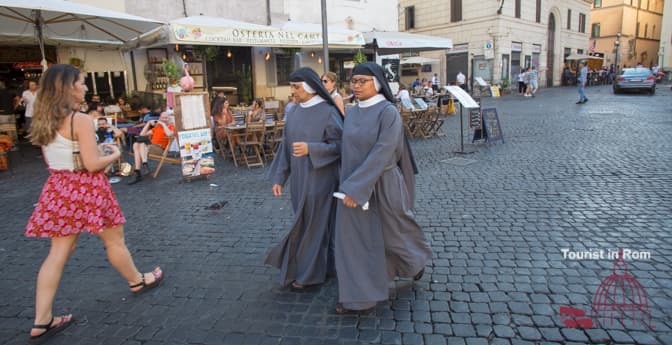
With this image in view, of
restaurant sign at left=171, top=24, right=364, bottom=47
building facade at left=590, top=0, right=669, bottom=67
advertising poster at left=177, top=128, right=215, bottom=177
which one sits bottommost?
advertising poster at left=177, top=128, right=215, bottom=177

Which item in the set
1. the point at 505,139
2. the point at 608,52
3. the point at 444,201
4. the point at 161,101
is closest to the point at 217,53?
the point at 161,101

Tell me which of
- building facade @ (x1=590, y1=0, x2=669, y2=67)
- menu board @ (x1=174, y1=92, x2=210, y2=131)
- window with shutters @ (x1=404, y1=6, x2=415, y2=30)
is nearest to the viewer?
menu board @ (x1=174, y1=92, x2=210, y2=131)

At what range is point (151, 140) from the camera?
877cm

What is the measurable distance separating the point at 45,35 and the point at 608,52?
52962mm

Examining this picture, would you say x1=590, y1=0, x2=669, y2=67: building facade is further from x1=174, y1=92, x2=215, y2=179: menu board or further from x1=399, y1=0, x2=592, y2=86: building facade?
x1=174, y1=92, x2=215, y2=179: menu board

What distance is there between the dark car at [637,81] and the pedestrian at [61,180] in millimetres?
27891

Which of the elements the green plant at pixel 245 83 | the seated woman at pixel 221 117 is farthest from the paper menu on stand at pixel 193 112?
the green plant at pixel 245 83

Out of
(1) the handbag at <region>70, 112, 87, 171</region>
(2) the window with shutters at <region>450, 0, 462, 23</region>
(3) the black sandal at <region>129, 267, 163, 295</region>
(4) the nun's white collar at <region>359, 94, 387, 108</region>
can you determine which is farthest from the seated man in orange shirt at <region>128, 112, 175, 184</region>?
(2) the window with shutters at <region>450, 0, 462, 23</region>

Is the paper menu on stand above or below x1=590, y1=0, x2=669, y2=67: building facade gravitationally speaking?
below

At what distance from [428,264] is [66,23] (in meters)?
10.9

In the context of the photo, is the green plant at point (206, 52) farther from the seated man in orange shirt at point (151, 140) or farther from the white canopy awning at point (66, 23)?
the seated man in orange shirt at point (151, 140)

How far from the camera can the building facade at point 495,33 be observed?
3005 centimetres

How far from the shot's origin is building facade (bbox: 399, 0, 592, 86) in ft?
98.6

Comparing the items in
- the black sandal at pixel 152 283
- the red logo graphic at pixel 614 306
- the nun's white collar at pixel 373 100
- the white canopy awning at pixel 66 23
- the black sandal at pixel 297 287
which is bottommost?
the red logo graphic at pixel 614 306
